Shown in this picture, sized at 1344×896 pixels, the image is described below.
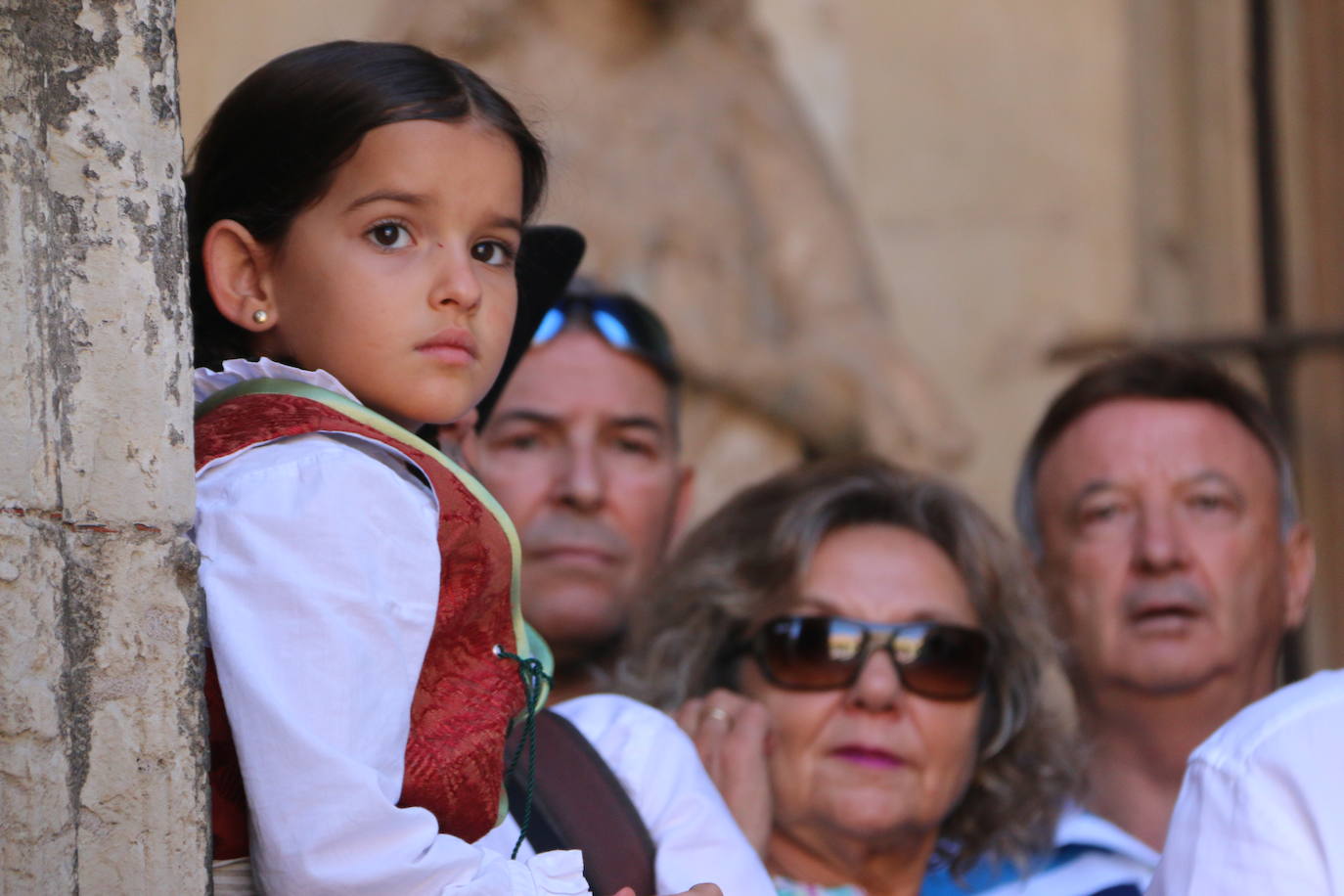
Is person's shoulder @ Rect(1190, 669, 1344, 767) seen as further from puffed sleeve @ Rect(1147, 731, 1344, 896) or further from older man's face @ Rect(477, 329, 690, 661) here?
older man's face @ Rect(477, 329, 690, 661)

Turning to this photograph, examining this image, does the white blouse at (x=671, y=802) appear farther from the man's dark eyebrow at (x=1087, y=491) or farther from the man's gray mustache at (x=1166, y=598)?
the man's dark eyebrow at (x=1087, y=491)

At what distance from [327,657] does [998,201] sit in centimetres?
527

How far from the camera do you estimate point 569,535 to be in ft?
10.9

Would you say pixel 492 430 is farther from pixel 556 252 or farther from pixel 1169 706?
pixel 1169 706

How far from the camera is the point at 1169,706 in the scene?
3301mm

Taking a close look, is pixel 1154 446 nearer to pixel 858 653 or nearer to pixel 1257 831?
pixel 858 653

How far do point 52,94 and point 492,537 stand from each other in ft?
1.85

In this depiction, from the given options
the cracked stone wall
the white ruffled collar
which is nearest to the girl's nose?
the white ruffled collar

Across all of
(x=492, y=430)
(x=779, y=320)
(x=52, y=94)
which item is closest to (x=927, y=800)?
(x=492, y=430)

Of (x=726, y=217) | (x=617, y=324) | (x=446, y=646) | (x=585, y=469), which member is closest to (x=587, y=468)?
(x=585, y=469)

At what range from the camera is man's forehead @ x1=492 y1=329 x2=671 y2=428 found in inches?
132

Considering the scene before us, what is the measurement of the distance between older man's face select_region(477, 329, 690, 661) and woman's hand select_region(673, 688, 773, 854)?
0.59 meters

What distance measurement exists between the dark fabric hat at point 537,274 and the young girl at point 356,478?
7.1 inches

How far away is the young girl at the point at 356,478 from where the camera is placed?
1567 millimetres
